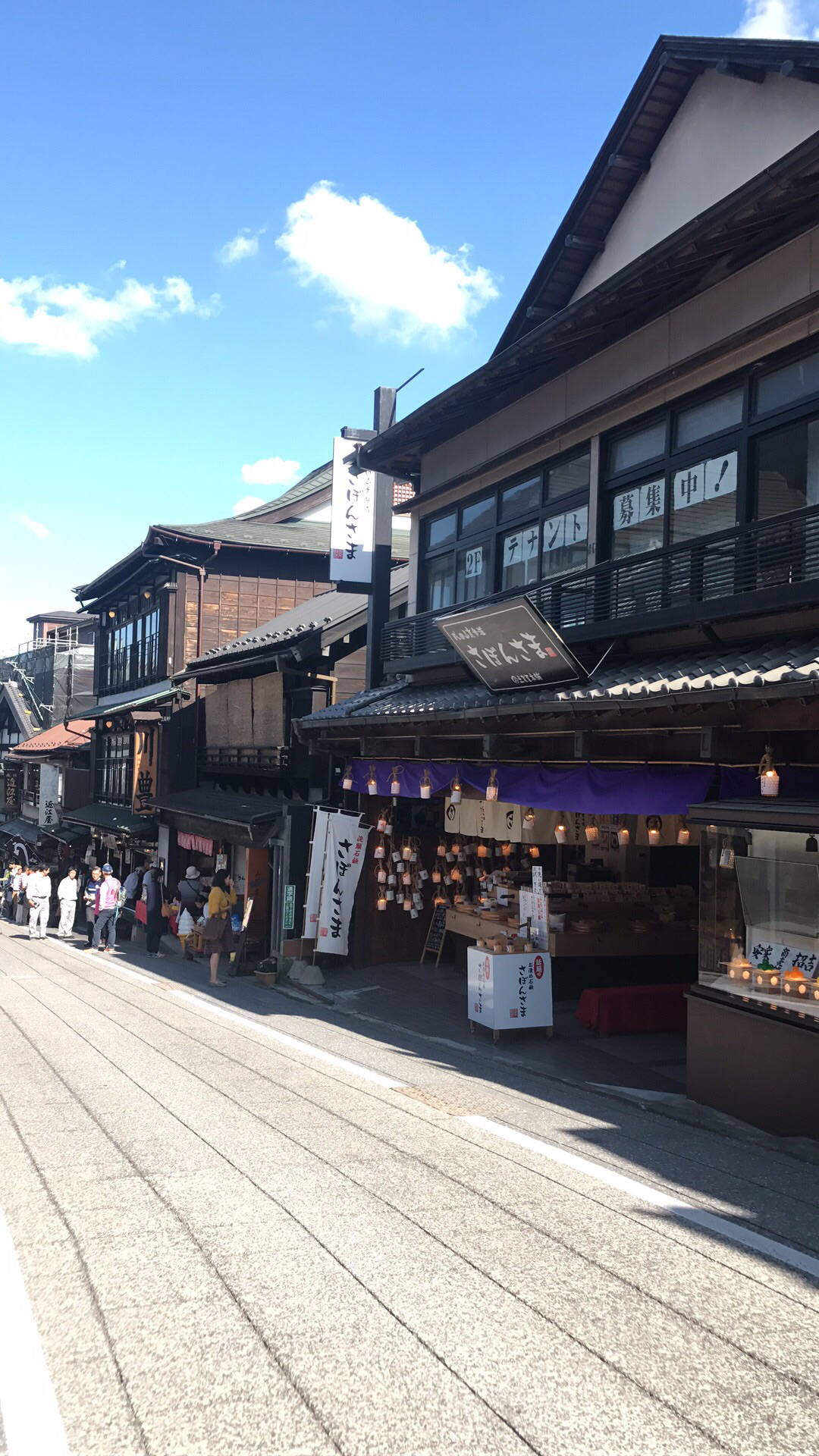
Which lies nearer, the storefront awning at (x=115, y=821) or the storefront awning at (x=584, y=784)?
the storefront awning at (x=584, y=784)

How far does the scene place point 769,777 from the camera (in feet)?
30.7

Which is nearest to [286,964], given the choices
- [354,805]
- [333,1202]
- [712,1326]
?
[354,805]

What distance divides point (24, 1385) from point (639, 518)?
11.2 meters

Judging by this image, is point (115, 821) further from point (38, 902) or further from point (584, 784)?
point (584, 784)

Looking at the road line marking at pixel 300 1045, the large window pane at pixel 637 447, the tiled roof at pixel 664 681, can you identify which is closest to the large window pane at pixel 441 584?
the tiled roof at pixel 664 681

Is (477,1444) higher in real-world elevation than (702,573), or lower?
lower

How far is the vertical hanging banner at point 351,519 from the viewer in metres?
19.5

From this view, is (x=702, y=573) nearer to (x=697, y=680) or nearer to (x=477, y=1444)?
(x=697, y=680)

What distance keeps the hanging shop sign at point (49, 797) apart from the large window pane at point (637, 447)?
29901 millimetres

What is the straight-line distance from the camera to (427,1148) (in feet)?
25.3

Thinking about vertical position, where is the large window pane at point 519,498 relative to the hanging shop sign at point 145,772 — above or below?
above

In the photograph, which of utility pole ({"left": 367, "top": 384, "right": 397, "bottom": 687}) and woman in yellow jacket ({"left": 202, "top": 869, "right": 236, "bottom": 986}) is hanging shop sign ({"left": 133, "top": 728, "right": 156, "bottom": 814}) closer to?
woman in yellow jacket ({"left": 202, "top": 869, "right": 236, "bottom": 986})

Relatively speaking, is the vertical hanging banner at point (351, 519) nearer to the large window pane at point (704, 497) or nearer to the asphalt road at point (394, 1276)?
the large window pane at point (704, 497)

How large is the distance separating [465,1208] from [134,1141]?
2751 millimetres
